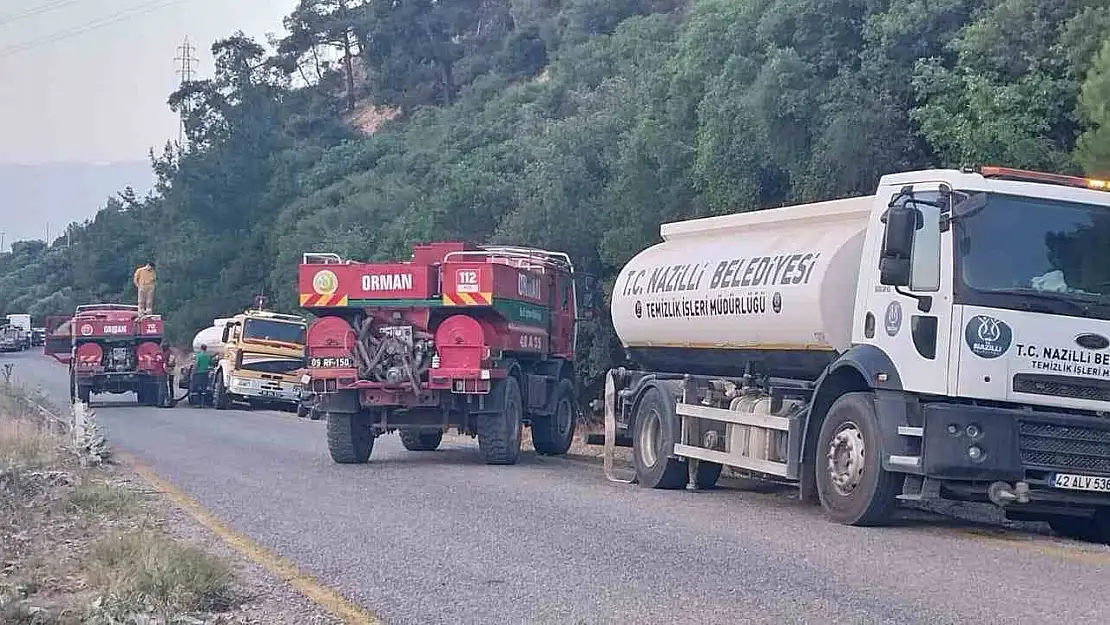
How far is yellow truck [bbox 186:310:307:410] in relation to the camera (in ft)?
107

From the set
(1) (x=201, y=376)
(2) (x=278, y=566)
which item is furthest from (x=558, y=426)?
(1) (x=201, y=376)

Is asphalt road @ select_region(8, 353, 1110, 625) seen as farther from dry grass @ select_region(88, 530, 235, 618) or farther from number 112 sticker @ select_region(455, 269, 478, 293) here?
number 112 sticker @ select_region(455, 269, 478, 293)

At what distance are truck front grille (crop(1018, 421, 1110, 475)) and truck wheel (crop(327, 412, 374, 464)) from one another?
911cm

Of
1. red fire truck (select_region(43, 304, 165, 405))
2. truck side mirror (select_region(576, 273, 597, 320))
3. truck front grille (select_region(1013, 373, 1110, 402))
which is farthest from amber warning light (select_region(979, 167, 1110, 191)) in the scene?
red fire truck (select_region(43, 304, 165, 405))

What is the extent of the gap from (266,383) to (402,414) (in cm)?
1554

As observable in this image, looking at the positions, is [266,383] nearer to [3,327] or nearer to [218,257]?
[218,257]

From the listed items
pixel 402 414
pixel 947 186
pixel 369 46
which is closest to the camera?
pixel 947 186

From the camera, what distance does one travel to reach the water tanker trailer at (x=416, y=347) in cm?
1708

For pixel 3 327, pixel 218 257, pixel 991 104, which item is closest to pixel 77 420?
pixel 991 104

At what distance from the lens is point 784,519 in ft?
39.7

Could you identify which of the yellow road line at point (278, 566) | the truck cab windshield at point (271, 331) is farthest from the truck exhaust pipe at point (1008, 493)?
the truck cab windshield at point (271, 331)

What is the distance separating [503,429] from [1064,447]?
8.20 m

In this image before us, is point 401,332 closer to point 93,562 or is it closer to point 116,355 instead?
point 93,562

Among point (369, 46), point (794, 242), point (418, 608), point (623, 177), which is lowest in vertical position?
point (418, 608)
